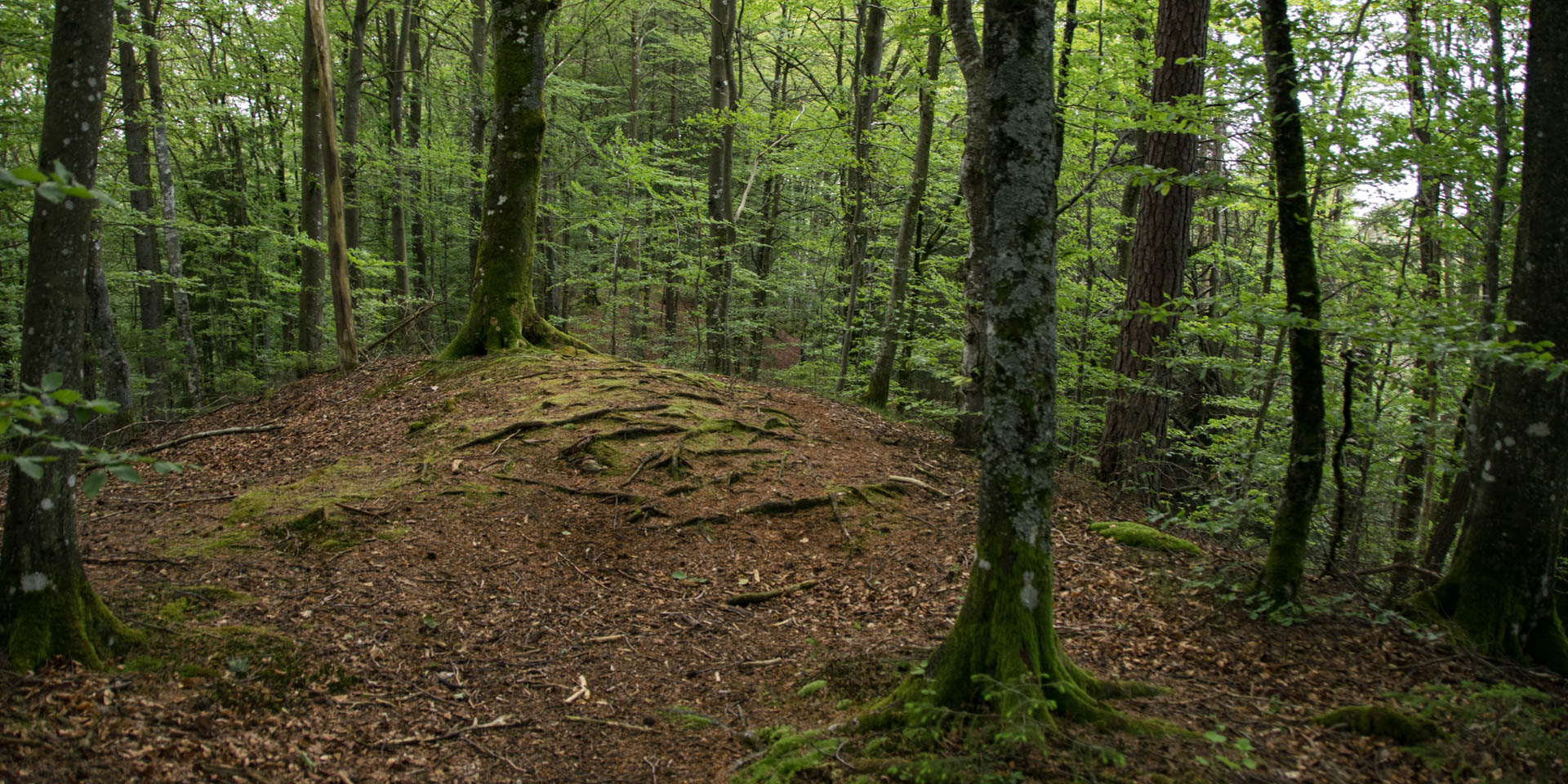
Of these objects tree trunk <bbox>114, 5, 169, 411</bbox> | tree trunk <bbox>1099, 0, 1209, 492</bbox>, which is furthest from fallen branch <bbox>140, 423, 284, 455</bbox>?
tree trunk <bbox>1099, 0, 1209, 492</bbox>

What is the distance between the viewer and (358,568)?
212 inches

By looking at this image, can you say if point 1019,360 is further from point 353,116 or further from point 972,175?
point 353,116

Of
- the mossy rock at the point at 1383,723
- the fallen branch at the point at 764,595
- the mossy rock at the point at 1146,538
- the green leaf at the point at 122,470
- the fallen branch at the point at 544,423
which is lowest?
the fallen branch at the point at 764,595

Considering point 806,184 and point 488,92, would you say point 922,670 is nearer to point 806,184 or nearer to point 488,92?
point 488,92

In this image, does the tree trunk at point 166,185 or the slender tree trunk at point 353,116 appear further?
the slender tree trunk at point 353,116

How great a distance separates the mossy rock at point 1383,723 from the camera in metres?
3.32

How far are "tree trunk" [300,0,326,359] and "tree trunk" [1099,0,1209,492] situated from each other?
1132cm

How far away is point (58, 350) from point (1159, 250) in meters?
9.48

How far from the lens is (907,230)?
10500 millimetres

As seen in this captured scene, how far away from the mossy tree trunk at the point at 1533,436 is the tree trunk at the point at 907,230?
5.91 m

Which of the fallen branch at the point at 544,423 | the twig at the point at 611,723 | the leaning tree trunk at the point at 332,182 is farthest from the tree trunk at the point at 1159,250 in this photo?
the leaning tree trunk at the point at 332,182

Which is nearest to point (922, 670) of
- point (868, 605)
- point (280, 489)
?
point (868, 605)

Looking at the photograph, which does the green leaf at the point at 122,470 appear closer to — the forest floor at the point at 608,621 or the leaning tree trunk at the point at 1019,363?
the forest floor at the point at 608,621

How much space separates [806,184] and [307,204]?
1622cm
